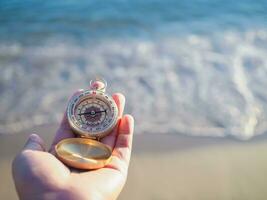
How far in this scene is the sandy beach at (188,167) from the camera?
4016 millimetres

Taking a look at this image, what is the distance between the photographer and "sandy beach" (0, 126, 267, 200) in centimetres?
402

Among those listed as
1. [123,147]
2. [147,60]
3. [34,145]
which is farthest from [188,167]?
[147,60]

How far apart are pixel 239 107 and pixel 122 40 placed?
2488 mm

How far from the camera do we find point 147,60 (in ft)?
20.5

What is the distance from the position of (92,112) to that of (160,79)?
212cm

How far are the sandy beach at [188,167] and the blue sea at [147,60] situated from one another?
178mm

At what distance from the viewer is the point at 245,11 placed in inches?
314

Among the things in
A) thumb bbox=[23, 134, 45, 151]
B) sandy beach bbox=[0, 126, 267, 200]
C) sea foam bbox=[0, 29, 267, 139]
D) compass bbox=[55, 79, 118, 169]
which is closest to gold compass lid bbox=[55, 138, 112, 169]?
compass bbox=[55, 79, 118, 169]

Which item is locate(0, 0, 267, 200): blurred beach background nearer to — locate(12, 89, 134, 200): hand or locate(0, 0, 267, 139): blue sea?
locate(0, 0, 267, 139): blue sea

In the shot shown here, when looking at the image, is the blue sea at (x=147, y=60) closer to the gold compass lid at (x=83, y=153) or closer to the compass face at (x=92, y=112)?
the compass face at (x=92, y=112)

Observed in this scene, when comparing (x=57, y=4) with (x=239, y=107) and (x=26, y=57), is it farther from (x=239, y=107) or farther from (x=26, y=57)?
(x=239, y=107)

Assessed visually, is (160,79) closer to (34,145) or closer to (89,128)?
(89,128)

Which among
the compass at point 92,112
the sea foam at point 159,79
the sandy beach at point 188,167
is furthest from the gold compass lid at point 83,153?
the sea foam at point 159,79

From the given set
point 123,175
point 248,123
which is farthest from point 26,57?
point 123,175
